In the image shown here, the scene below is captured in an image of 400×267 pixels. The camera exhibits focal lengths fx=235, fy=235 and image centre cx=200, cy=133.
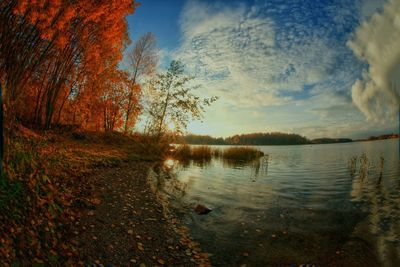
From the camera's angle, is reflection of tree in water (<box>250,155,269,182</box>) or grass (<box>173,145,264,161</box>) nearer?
reflection of tree in water (<box>250,155,269,182</box>)

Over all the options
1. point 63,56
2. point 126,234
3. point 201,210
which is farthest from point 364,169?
point 63,56

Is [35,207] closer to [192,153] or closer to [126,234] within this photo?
[126,234]

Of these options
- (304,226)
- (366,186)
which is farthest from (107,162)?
(366,186)

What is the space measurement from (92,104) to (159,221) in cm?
2484

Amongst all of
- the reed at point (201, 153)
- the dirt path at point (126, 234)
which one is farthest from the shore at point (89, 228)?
the reed at point (201, 153)

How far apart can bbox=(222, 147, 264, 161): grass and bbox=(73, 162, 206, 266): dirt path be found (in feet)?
81.8

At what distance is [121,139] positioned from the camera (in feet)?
82.6

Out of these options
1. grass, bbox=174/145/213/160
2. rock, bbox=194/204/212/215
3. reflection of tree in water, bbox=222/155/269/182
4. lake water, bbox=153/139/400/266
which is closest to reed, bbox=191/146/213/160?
grass, bbox=174/145/213/160

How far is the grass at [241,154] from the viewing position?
33062mm

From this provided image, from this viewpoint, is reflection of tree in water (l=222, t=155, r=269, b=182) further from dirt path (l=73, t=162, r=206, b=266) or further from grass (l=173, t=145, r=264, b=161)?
dirt path (l=73, t=162, r=206, b=266)

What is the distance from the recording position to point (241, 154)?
33562 millimetres

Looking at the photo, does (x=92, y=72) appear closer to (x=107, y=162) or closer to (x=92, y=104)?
(x=92, y=104)

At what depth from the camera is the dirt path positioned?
200 inches

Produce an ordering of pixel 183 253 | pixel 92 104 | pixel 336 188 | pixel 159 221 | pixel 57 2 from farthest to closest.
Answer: pixel 92 104
pixel 336 188
pixel 57 2
pixel 159 221
pixel 183 253
